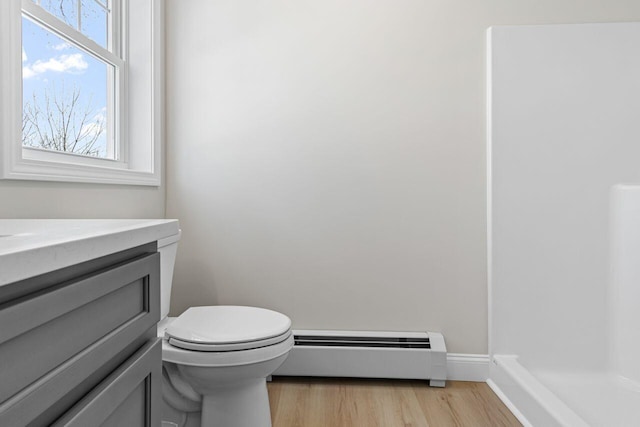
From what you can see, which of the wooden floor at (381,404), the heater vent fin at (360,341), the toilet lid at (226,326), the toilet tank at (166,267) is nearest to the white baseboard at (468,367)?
the wooden floor at (381,404)

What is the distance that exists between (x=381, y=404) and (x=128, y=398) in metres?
1.42

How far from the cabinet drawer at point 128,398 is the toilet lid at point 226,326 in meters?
0.58

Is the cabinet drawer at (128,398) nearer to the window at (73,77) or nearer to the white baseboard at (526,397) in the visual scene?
the window at (73,77)

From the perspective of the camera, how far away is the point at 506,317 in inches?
86.1

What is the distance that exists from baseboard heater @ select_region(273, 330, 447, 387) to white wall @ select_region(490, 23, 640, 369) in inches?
13.3

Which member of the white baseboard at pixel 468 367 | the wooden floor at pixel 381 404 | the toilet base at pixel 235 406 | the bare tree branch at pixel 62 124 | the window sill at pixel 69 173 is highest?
the bare tree branch at pixel 62 124

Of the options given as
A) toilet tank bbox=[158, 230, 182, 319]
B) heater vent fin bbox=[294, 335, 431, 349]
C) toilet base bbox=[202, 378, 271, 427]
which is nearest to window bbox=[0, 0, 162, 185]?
toilet tank bbox=[158, 230, 182, 319]

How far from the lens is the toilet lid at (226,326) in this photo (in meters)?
1.50

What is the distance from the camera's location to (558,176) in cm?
216

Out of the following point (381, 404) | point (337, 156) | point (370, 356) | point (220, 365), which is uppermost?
point (337, 156)

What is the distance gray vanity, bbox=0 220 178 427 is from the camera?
0.50 m

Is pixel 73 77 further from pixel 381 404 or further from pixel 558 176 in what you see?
pixel 558 176

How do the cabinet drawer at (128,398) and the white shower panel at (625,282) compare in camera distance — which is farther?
the white shower panel at (625,282)

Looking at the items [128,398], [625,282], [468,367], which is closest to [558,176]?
[625,282]
